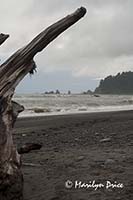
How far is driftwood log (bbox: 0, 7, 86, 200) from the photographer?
5121 millimetres

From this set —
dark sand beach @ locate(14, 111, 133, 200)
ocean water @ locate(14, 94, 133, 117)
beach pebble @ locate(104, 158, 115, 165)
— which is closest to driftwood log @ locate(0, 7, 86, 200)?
dark sand beach @ locate(14, 111, 133, 200)

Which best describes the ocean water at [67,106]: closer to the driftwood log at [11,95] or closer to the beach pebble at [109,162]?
the beach pebble at [109,162]

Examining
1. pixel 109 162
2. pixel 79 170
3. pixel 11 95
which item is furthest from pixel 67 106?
pixel 11 95

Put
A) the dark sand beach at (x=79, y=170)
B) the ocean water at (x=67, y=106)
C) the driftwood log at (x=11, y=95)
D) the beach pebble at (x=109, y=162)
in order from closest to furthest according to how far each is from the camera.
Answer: the driftwood log at (x=11, y=95) → the dark sand beach at (x=79, y=170) → the beach pebble at (x=109, y=162) → the ocean water at (x=67, y=106)

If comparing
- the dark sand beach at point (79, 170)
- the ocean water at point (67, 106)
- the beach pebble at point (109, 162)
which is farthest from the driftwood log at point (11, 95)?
the ocean water at point (67, 106)

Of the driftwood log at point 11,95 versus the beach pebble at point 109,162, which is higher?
the driftwood log at point 11,95

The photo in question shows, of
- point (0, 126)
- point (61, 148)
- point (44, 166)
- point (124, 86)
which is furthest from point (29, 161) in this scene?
point (124, 86)

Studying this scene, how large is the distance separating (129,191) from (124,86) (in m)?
122

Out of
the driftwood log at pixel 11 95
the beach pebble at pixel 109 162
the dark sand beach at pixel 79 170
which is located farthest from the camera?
the beach pebble at pixel 109 162

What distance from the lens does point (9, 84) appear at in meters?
5.73

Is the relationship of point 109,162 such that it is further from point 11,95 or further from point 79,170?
point 11,95

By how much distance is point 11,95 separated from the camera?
5.66 metres

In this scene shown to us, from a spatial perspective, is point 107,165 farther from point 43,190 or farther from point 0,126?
point 0,126

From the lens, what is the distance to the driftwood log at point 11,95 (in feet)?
16.8
